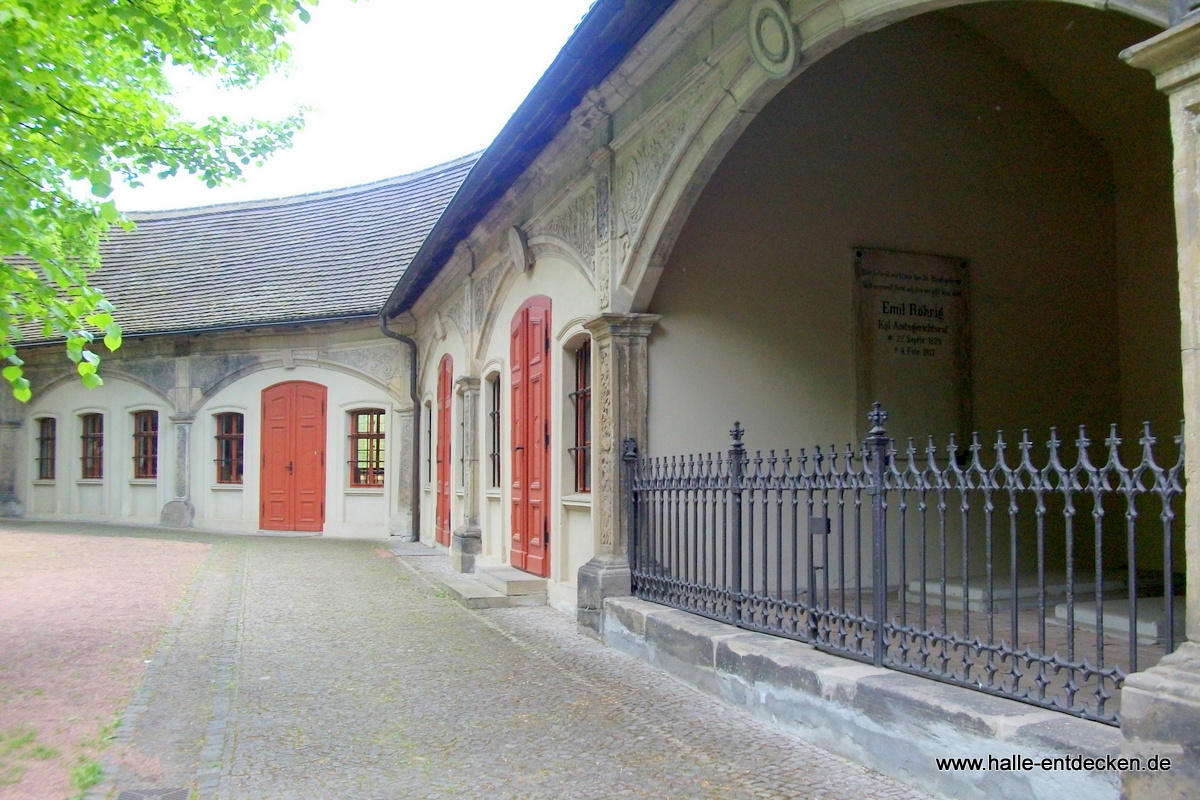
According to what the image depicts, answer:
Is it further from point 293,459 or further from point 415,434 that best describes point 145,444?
point 415,434

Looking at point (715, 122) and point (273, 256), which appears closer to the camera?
point (715, 122)

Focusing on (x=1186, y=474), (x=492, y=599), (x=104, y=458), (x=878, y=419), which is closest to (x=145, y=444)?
(x=104, y=458)

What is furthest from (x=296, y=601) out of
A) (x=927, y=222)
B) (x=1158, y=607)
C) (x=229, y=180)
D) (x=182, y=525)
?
(x=182, y=525)

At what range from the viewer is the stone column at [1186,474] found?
290 centimetres

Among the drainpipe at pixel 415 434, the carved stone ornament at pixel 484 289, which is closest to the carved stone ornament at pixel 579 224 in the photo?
the carved stone ornament at pixel 484 289

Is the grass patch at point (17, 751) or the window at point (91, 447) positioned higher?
the window at point (91, 447)

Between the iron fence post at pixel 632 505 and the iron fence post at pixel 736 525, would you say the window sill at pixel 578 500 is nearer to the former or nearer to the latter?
the iron fence post at pixel 632 505

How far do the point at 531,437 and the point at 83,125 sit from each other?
186 inches

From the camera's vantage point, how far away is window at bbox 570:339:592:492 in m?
8.38

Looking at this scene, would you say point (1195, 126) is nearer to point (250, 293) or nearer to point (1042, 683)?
point (1042, 683)

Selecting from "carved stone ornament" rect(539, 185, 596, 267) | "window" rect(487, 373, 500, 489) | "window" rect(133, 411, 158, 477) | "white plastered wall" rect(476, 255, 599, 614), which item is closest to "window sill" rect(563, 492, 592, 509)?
"white plastered wall" rect(476, 255, 599, 614)

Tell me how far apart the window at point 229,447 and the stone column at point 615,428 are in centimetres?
1332

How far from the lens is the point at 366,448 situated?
1822 cm

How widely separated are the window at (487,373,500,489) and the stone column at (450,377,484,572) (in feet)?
1.48
